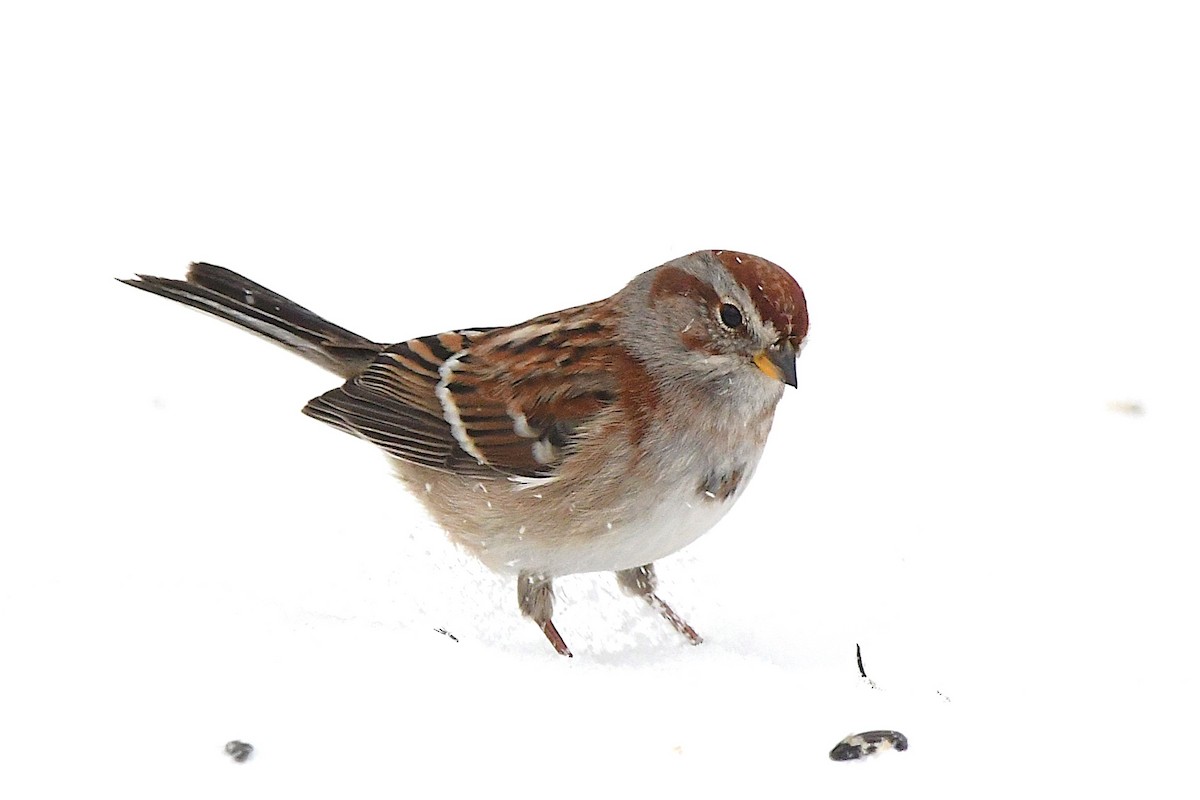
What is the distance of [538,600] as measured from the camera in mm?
4273

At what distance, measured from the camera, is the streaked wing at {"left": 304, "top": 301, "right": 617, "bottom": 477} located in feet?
13.4

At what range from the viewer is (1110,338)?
604 cm

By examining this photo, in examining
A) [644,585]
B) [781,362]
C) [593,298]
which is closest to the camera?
[781,362]

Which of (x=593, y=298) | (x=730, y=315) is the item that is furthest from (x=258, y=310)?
(x=593, y=298)

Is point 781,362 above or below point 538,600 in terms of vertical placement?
above

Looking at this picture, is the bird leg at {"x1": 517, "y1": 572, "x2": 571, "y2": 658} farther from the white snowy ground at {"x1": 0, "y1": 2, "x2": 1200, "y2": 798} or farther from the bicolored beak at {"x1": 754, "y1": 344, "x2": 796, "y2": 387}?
the bicolored beak at {"x1": 754, "y1": 344, "x2": 796, "y2": 387}

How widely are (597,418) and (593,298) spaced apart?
6.97 feet

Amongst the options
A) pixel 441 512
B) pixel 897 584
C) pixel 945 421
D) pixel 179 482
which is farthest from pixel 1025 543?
pixel 179 482

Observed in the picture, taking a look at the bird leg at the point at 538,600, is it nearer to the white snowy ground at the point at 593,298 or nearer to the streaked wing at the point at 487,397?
the white snowy ground at the point at 593,298

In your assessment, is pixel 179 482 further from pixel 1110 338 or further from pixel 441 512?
pixel 1110 338

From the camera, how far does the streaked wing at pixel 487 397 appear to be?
4.07m

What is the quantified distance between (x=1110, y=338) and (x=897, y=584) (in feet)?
6.52

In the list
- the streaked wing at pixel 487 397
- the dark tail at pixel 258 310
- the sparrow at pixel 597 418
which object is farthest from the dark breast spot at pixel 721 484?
the dark tail at pixel 258 310

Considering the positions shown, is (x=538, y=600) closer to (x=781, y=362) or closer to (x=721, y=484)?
(x=721, y=484)
